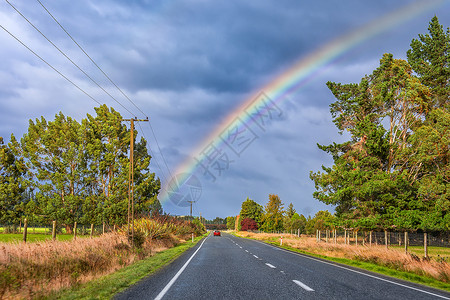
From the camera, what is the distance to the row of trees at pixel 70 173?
49.4 meters

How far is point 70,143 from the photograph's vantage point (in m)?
51.2

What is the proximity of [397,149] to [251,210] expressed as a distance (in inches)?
3623

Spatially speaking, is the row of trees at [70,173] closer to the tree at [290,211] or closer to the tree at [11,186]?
the tree at [11,186]

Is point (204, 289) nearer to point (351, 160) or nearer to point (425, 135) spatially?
point (425, 135)

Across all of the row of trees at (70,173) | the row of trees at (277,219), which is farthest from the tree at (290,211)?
the row of trees at (70,173)

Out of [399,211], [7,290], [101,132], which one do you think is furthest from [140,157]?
[7,290]

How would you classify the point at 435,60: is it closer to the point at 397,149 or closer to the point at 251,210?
the point at 397,149

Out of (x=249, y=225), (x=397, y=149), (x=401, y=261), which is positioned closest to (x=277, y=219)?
(x=249, y=225)

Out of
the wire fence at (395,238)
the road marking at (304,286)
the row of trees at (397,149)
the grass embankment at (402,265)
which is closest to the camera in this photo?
the road marking at (304,286)

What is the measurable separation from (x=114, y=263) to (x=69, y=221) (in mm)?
39924

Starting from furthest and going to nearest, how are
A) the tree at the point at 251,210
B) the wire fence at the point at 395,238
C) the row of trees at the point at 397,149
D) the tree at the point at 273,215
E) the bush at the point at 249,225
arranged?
the tree at the point at 251,210, the bush at the point at 249,225, the tree at the point at 273,215, the row of trees at the point at 397,149, the wire fence at the point at 395,238

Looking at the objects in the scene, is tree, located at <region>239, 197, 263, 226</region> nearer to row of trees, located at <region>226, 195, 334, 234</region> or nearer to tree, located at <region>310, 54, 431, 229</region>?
row of trees, located at <region>226, 195, 334, 234</region>

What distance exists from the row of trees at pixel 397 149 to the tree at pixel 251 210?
276ft

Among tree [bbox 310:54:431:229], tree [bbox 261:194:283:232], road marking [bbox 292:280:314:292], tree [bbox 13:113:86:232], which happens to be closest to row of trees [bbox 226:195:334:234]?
tree [bbox 261:194:283:232]
